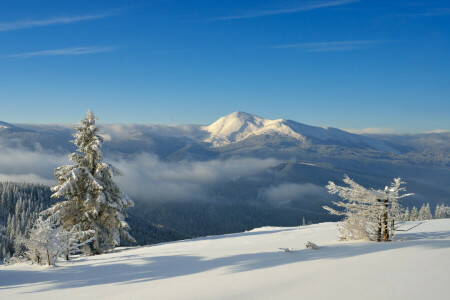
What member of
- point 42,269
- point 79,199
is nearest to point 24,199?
point 79,199

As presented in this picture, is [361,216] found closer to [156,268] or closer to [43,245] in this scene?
[156,268]

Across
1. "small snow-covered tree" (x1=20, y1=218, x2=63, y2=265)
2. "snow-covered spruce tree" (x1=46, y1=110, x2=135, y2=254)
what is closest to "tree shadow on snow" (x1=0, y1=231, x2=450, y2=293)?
"small snow-covered tree" (x1=20, y1=218, x2=63, y2=265)

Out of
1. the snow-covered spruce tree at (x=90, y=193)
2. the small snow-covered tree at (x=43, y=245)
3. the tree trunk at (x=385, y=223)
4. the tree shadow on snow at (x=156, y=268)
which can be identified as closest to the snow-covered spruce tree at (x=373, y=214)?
the tree trunk at (x=385, y=223)

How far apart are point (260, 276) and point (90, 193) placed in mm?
16313

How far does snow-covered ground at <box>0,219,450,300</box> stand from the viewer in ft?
19.1

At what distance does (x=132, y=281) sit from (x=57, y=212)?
13.8 metres

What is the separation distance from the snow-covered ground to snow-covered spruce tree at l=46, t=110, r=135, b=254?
378 inches

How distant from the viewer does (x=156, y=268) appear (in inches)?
356

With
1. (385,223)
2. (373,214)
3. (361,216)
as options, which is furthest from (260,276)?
(385,223)

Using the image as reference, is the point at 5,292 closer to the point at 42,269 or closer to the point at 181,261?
the point at 42,269

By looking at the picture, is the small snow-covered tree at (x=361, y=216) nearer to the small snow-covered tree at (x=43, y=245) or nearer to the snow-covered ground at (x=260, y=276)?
the snow-covered ground at (x=260, y=276)

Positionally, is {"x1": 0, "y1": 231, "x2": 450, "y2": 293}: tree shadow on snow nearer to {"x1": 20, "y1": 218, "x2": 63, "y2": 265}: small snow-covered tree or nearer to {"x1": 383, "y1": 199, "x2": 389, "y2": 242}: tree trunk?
{"x1": 20, "y1": 218, "x2": 63, "y2": 265}: small snow-covered tree

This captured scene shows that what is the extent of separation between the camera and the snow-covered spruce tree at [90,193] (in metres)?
19.5

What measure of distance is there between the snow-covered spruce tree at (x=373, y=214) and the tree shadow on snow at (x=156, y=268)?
7.17ft
